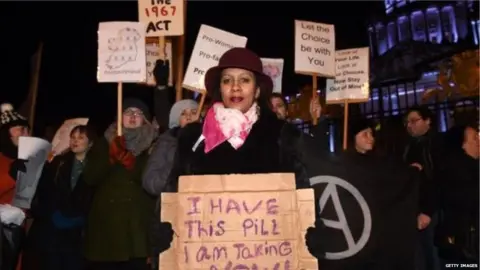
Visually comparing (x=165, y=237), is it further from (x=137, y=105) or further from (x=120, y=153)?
(x=137, y=105)

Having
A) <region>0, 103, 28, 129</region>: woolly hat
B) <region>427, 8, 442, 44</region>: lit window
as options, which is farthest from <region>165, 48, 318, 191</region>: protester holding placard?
<region>427, 8, 442, 44</region>: lit window

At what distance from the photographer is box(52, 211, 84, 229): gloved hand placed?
14.8 feet

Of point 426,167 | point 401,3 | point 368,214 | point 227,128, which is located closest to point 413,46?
point 401,3

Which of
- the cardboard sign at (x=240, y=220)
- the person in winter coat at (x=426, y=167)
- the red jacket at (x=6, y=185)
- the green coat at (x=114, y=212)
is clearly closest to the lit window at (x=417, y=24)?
the person in winter coat at (x=426, y=167)

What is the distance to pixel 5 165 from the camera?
4379 mm

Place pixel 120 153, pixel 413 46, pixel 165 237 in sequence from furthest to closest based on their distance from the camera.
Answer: pixel 413 46 → pixel 120 153 → pixel 165 237

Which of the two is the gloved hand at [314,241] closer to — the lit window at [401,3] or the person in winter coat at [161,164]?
the person in winter coat at [161,164]

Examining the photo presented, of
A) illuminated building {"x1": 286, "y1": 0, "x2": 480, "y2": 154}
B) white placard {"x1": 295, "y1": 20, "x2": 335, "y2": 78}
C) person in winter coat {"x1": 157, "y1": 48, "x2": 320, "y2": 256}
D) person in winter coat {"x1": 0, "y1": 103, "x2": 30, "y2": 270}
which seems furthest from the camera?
illuminated building {"x1": 286, "y1": 0, "x2": 480, "y2": 154}

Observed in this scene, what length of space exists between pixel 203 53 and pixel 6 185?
188 centimetres

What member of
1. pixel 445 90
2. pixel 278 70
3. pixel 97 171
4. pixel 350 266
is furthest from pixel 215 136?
pixel 445 90

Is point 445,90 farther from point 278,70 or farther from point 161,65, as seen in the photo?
point 161,65

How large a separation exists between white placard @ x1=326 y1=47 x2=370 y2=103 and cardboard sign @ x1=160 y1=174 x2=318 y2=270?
3.21 m

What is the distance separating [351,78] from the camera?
5.80 metres

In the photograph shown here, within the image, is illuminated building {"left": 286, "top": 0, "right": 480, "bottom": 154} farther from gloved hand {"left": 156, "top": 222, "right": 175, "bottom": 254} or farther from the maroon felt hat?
gloved hand {"left": 156, "top": 222, "right": 175, "bottom": 254}
